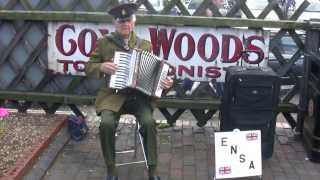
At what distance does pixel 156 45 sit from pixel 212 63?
2.17ft

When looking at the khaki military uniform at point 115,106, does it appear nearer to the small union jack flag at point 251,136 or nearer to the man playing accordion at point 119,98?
the man playing accordion at point 119,98

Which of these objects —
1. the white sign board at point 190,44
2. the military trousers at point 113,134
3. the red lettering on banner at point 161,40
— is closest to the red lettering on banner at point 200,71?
the white sign board at point 190,44

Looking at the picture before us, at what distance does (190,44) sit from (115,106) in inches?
56.1

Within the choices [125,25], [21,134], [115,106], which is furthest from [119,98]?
[21,134]

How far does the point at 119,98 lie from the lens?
16.9 feet

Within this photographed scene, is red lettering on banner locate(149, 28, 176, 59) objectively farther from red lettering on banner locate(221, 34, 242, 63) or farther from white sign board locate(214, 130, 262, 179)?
white sign board locate(214, 130, 262, 179)

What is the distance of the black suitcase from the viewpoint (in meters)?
5.27

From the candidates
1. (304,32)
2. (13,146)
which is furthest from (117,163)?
(304,32)

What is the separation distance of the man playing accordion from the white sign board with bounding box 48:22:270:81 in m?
0.96

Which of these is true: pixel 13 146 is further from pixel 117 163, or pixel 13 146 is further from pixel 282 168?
pixel 282 168

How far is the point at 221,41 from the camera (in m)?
6.09

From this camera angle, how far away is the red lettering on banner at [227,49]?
6062mm

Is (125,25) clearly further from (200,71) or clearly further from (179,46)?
(200,71)

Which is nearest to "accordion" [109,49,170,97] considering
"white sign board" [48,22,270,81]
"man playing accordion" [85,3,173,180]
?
"man playing accordion" [85,3,173,180]
